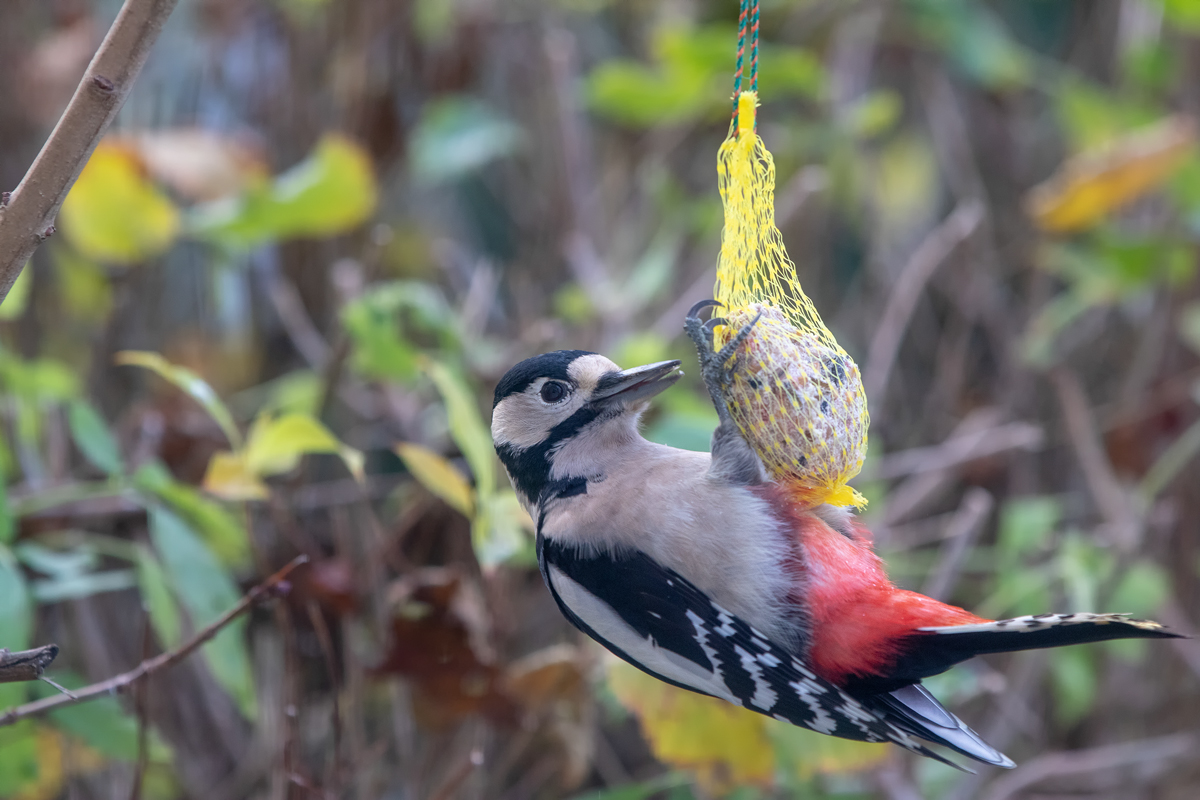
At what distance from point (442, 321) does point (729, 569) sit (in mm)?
911

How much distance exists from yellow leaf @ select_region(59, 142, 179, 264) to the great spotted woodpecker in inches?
54.9

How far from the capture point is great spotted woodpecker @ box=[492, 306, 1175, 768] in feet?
4.91

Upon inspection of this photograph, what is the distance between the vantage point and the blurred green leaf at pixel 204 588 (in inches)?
70.6

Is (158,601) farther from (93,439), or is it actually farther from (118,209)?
(118,209)

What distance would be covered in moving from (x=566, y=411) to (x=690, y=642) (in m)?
0.45

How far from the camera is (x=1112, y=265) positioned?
3.15 metres

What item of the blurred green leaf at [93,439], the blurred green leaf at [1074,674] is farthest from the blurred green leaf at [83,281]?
the blurred green leaf at [1074,674]

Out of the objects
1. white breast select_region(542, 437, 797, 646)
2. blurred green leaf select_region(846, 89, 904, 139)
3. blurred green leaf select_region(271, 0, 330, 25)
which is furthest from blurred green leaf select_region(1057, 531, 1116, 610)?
blurred green leaf select_region(271, 0, 330, 25)

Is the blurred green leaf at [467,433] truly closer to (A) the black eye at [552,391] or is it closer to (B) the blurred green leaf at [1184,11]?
(A) the black eye at [552,391]

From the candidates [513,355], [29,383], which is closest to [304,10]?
[513,355]

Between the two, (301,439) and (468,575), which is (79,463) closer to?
(468,575)

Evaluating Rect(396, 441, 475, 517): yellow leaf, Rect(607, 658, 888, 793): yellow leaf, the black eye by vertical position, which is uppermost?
the black eye

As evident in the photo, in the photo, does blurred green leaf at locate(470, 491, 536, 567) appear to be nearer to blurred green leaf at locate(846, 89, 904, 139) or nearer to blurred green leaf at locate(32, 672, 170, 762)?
blurred green leaf at locate(32, 672, 170, 762)

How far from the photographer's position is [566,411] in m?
1.78
